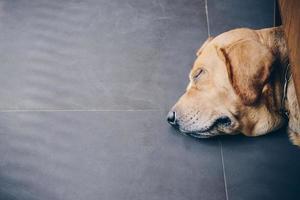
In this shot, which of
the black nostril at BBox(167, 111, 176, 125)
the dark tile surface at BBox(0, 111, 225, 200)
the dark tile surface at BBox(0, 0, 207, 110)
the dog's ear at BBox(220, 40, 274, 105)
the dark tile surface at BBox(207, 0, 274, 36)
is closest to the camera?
the dog's ear at BBox(220, 40, 274, 105)

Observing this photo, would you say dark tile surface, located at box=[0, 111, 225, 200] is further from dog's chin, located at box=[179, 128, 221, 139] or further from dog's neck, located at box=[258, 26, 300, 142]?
dog's neck, located at box=[258, 26, 300, 142]

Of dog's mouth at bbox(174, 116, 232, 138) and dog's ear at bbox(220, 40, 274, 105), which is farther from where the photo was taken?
dog's mouth at bbox(174, 116, 232, 138)

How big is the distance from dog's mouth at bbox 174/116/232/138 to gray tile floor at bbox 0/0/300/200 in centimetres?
4

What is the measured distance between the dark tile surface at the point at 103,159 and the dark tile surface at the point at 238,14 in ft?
2.44

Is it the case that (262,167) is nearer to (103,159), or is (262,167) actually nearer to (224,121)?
(224,121)

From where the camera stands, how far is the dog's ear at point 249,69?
76.0 inches

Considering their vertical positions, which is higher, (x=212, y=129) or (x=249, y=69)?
(x=249, y=69)

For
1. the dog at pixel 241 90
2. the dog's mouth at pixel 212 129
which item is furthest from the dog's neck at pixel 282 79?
the dog's mouth at pixel 212 129

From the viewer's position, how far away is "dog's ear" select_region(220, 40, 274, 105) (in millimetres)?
Answer: 1930

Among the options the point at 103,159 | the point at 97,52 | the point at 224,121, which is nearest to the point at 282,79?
the point at 224,121

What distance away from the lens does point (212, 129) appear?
6.91ft

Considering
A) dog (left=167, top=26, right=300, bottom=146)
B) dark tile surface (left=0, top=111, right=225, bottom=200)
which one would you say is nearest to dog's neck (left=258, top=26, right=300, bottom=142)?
dog (left=167, top=26, right=300, bottom=146)

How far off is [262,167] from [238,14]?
103cm

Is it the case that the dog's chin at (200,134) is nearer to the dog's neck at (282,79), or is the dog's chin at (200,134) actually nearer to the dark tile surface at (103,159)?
the dark tile surface at (103,159)
